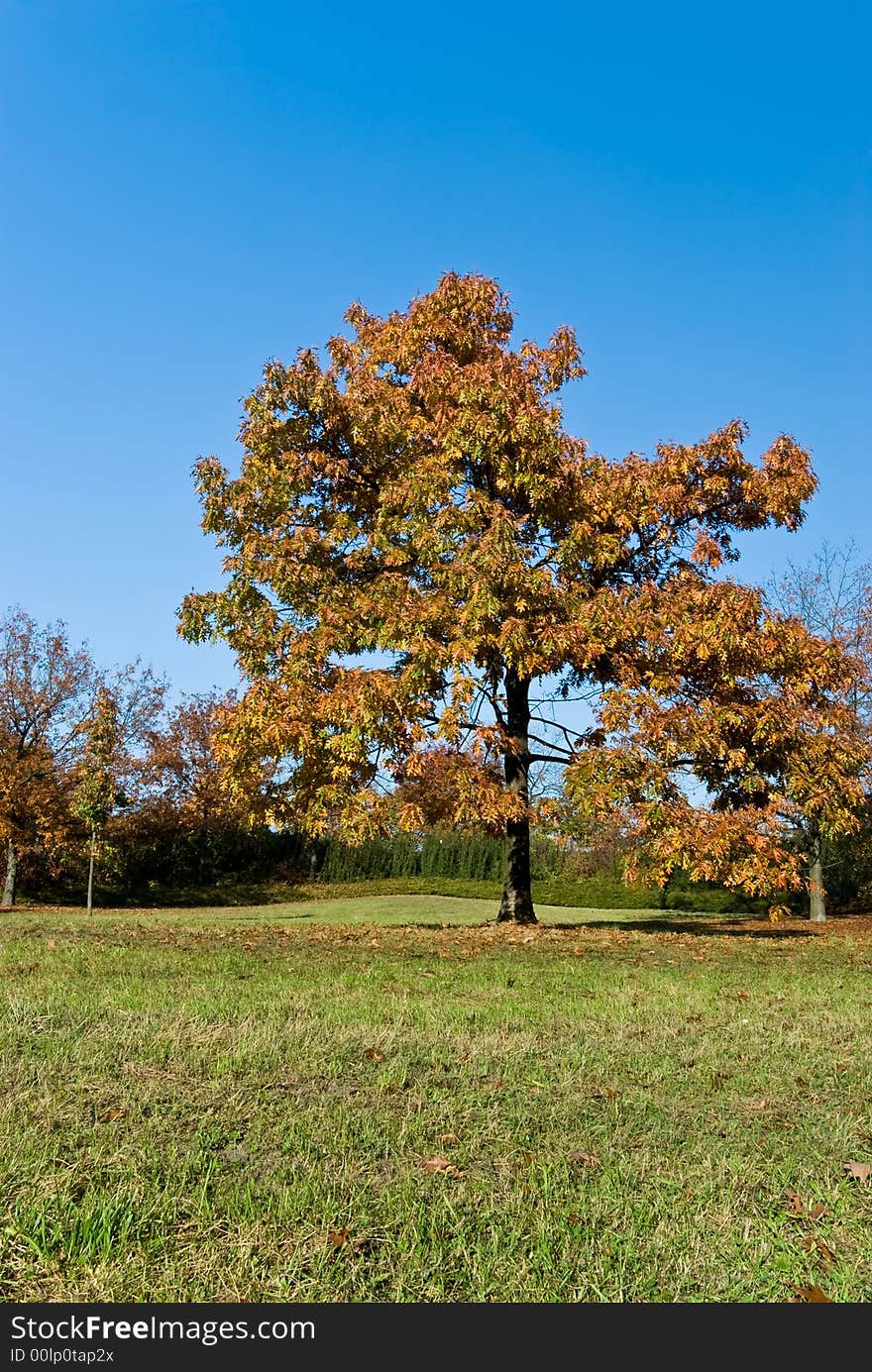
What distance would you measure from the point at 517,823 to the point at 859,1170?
11610 mm

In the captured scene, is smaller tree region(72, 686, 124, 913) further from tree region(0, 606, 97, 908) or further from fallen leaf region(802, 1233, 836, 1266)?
fallen leaf region(802, 1233, 836, 1266)

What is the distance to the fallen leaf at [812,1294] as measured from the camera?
3.13m

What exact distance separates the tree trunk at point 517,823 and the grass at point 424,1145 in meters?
7.98

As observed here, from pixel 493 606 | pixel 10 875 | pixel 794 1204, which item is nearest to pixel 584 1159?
pixel 794 1204

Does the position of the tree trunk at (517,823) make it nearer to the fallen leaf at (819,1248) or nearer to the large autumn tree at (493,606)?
the large autumn tree at (493,606)

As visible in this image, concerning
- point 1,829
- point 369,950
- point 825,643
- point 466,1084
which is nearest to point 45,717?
point 1,829

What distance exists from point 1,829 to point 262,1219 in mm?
25347

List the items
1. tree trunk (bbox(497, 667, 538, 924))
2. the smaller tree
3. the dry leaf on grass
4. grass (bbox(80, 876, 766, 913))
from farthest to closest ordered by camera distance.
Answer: grass (bbox(80, 876, 766, 913)), the smaller tree, tree trunk (bbox(497, 667, 538, 924)), the dry leaf on grass

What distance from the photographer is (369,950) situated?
11641 mm

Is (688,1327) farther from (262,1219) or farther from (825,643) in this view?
→ (825,643)

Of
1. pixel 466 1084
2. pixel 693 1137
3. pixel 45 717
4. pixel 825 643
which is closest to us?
pixel 693 1137

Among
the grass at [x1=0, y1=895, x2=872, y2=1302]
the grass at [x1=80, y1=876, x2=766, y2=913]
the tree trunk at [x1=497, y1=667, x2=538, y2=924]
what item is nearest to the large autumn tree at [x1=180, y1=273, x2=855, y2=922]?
the tree trunk at [x1=497, y1=667, x2=538, y2=924]

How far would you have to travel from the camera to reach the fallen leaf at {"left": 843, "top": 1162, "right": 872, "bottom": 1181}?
4.16m

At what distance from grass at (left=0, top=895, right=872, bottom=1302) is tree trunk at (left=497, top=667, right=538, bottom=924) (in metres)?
7.98
